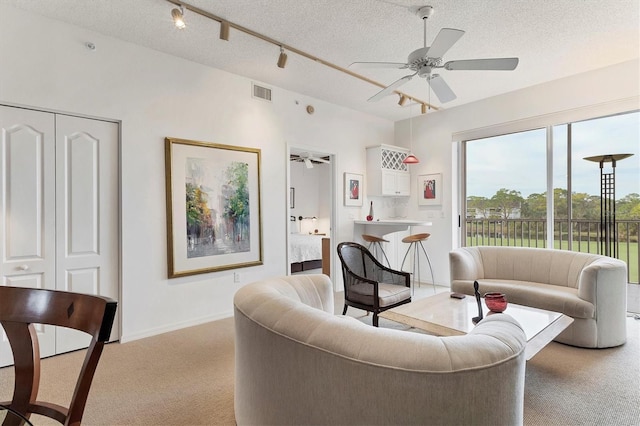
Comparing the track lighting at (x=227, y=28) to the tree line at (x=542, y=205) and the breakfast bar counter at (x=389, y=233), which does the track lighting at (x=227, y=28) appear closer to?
the breakfast bar counter at (x=389, y=233)

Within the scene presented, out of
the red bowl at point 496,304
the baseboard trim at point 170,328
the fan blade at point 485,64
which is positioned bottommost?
the baseboard trim at point 170,328

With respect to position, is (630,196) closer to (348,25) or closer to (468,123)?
(468,123)

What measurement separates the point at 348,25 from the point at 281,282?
2321 millimetres

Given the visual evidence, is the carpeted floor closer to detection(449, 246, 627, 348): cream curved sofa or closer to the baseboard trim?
the baseboard trim

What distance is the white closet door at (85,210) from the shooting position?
2.93m

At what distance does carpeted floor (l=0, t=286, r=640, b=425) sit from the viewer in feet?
6.57

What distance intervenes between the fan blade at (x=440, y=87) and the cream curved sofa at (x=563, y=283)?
5.85 feet

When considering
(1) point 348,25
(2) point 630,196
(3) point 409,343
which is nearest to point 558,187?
(2) point 630,196

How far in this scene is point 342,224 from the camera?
5.27m

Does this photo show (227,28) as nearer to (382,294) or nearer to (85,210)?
(85,210)

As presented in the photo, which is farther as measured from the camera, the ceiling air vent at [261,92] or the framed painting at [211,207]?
the ceiling air vent at [261,92]

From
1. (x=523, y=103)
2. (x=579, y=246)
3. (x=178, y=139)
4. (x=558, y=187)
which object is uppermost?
(x=523, y=103)

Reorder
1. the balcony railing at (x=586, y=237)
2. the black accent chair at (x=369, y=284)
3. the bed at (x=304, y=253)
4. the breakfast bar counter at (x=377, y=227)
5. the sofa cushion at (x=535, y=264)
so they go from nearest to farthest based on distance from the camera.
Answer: the black accent chair at (x=369, y=284)
the sofa cushion at (x=535, y=264)
the balcony railing at (x=586, y=237)
the breakfast bar counter at (x=377, y=227)
the bed at (x=304, y=253)

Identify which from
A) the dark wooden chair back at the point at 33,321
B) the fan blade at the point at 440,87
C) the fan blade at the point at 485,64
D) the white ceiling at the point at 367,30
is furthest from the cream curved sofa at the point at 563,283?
the dark wooden chair back at the point at 33,321
